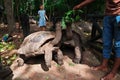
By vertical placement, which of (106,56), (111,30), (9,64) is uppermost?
(111,30)

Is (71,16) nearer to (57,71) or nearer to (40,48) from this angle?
(40,48)

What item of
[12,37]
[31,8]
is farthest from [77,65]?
→ [31,8]

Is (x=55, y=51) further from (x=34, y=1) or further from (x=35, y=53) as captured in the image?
(x=34, y=1)

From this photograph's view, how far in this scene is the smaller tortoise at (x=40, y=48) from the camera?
479 cm

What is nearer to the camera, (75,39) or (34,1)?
(75,39)

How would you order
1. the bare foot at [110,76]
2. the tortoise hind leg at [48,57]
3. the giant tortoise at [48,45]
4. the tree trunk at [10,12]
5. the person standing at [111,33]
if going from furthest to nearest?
the tree trunk at [10,12] → the giant tortoise at [48,45] → the tortoise hind leg at [48,57] → the bare foot at [110,76] → the person standing at [111,33]

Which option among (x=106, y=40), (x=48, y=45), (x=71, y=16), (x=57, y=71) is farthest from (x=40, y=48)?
(x=106, y=40)

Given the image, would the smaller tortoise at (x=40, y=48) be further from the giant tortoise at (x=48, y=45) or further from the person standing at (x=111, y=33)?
the person standing at (x=111, y=33)

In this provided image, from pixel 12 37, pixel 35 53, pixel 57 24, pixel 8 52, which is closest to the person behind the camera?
pixel 35 53

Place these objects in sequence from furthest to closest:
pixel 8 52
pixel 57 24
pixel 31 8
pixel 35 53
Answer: pixel 31 8, pixel 8 52, pixel 57 24, pixel 35 53

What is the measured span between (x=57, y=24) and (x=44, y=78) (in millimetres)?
1387

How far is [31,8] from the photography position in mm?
13195

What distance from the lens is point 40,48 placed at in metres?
4.89

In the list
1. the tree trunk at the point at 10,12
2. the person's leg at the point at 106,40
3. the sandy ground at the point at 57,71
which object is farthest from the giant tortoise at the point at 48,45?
the tree trunk at the point at 10,12
